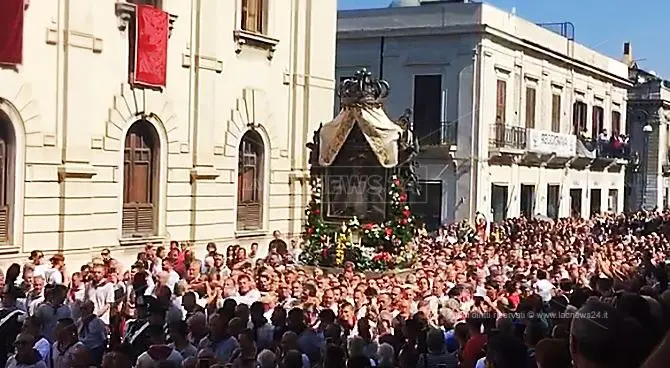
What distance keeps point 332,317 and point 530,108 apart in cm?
2655

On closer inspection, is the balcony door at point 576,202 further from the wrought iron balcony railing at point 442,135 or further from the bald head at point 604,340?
the bald head at point 604,340

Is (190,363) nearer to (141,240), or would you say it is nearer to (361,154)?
(361,154)

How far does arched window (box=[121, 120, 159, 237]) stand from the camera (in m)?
19.0

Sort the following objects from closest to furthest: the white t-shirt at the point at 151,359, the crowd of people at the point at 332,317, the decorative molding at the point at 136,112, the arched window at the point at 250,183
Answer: the crowd of people at the point at 332,317
the white t-shirt at the point at 151,359
the decorative molding at the point at 136,112
the arched window at the point at 250,183

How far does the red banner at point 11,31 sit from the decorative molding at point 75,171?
2.09m

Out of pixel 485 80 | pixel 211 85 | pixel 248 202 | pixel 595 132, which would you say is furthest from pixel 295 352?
pixel 595 132

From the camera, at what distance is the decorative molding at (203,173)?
20.4m

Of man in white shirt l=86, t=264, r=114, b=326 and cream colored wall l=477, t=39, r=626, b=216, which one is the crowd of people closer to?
man in white shirt l=86, t=264, r=114, b=326

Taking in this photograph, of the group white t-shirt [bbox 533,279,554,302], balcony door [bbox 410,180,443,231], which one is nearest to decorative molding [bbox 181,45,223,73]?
white t-shirt [bbox 533,279,554,302]

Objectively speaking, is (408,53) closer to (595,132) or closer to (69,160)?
(595,132)

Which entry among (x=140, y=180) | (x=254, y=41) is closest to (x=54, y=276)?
(x=140, y=180)

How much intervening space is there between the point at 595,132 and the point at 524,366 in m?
36.6

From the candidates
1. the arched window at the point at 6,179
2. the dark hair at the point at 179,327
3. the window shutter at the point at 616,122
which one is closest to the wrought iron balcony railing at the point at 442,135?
the window shutter at the point at 616,122

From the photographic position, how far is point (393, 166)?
1802 cm
